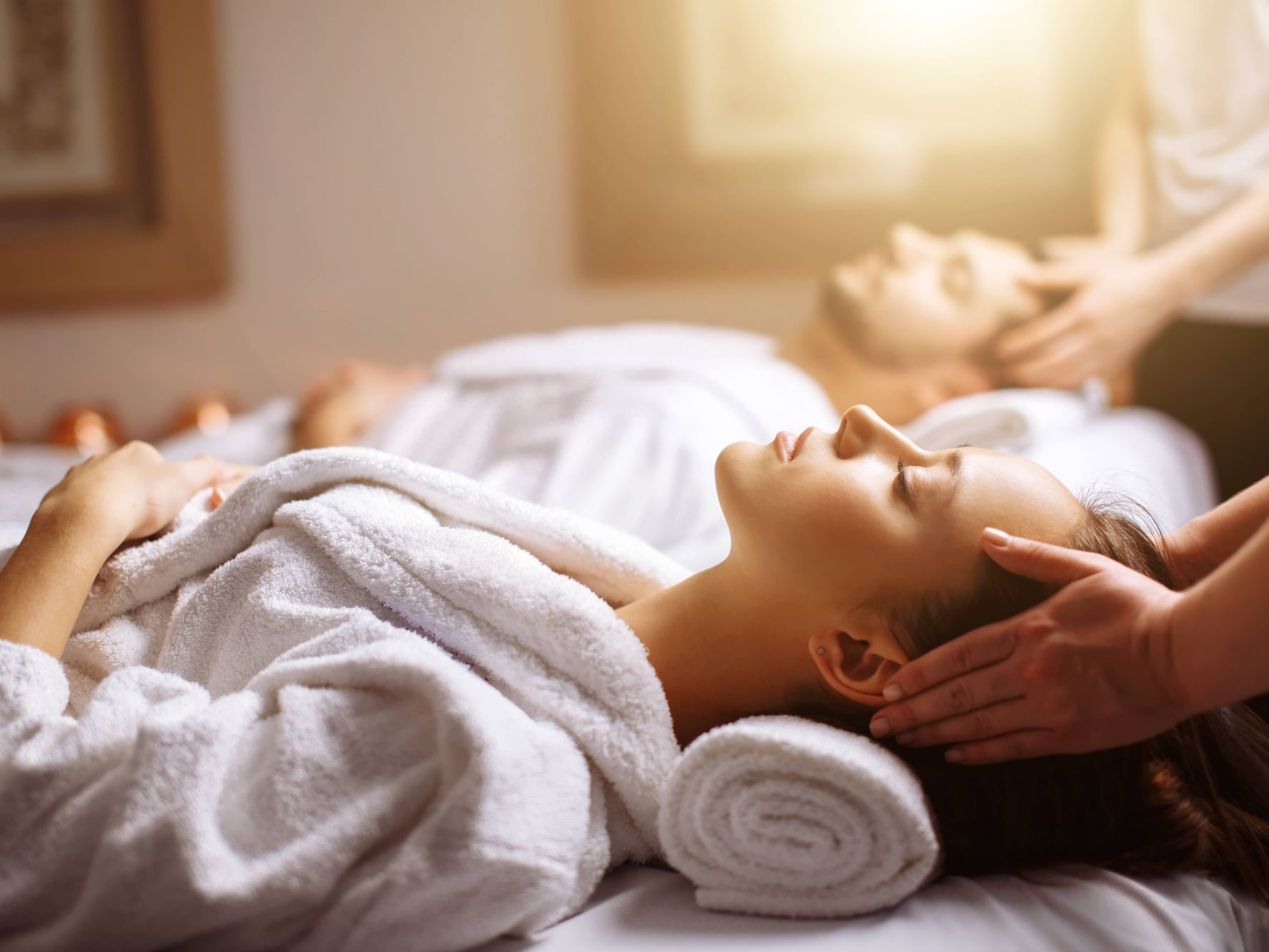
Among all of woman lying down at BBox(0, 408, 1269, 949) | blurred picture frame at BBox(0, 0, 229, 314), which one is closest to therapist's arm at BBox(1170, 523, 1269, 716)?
woman lying down at BBox(0, 408, 1269, 949)

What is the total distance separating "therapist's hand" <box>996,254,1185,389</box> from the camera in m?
1.50

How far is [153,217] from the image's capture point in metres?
2.09

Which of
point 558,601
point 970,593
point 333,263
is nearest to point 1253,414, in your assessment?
point 970,593

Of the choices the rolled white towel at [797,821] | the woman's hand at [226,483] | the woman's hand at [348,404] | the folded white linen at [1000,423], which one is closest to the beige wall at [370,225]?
the woman's hand at [348,404]

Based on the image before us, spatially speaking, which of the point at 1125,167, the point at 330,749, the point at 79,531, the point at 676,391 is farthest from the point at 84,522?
the point at 1125,167

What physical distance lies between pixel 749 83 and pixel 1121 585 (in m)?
1.56

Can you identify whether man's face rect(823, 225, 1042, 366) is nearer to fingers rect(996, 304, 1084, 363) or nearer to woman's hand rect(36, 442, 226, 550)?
fingers rect(996, 304, 1084, 363)

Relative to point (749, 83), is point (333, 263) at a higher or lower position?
lower

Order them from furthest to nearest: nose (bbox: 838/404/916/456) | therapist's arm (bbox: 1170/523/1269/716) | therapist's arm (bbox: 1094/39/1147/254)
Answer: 1. therapist's arm (bbox: 1094/39/1147/254)
2. nose (bbox: 838/404/916/456)
3. therapist's arm (bbox: 1170/523/1269/716)

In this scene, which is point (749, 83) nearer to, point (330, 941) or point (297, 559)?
point (297, 559)

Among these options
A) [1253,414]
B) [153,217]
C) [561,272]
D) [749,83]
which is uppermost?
[749,83]

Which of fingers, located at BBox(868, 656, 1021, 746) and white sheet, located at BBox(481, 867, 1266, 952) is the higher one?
A: fingers, located at BBox(868, 656, 1021, 746)

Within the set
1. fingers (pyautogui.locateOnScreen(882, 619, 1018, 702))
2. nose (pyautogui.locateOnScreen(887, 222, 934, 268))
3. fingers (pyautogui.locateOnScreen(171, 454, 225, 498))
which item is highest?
nose (pyautogui.locateOnScreen(887, 222, 934, 268))

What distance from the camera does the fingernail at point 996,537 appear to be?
2.14ft
